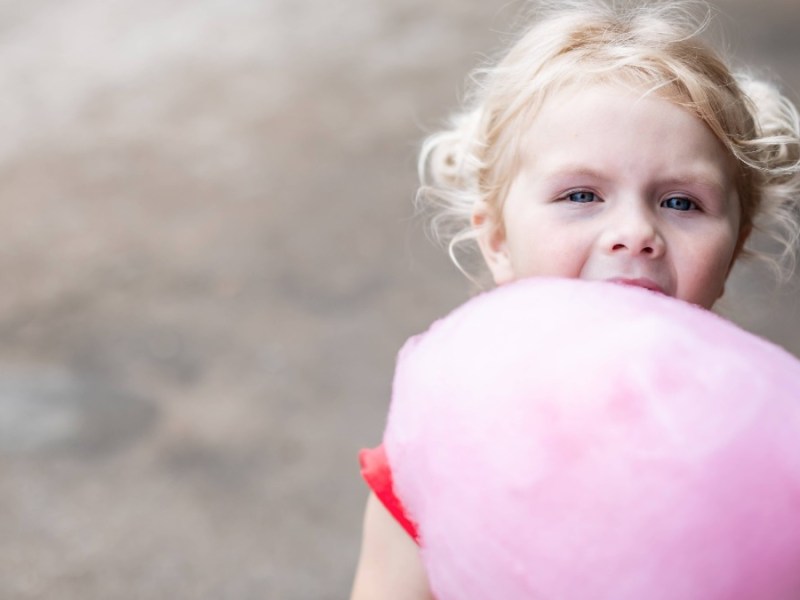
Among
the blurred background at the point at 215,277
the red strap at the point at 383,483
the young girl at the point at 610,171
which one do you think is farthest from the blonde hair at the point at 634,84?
the blurred background at the point at 215,277

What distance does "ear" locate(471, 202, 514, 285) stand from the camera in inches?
45.3

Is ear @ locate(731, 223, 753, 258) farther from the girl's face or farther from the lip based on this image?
the lip

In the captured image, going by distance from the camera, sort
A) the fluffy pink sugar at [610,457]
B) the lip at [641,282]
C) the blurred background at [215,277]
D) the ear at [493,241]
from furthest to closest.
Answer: the blurred background at [215,277] → the ear at [493,241] → the lip at [641,282] → the fluffy pink sugar at [610,457]

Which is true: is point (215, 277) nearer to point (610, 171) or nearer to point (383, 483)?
point (383, 483)

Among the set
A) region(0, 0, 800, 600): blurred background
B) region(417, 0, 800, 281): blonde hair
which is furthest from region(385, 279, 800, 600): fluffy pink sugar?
region(0, 0, 800, 600): blurred background

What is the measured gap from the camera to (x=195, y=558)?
6.43 feet

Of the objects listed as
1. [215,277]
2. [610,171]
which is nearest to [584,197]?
[610,171]

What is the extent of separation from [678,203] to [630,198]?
0.05 m

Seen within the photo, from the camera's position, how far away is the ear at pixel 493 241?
1.15m

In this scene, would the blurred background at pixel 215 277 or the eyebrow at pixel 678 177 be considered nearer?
the eyebrow at pixel 678 177

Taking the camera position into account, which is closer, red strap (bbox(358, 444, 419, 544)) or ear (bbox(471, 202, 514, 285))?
red strap (bbox(358, 444, 419, 544))

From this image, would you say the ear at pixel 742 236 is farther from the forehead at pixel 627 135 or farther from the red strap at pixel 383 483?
the red strap at pixel 383 483

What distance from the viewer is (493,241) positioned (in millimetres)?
1171

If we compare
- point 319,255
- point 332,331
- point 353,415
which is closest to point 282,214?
point 319,255
